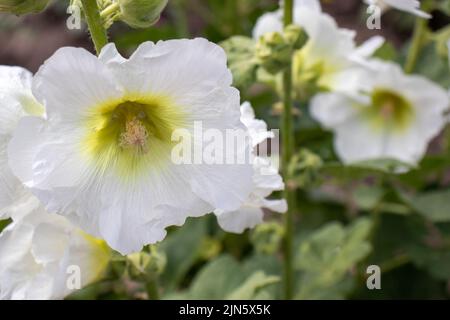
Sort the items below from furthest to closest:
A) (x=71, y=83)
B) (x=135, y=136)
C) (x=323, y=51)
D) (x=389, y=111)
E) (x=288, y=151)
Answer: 1. (x=389, y=111)
2. (x=323, y=51)
3. (x=288, y=151)
4. (x=135, y=136)
5. (x=71, y=83)

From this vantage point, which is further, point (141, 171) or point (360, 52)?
point (360, 52)

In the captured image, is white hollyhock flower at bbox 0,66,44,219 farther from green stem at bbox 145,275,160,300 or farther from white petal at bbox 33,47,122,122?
green stem at bbox 145,275,160,300

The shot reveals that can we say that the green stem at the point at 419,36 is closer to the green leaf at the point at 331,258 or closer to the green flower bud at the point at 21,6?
the green leaf at the point at 331,258

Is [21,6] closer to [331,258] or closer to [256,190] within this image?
[256,190]

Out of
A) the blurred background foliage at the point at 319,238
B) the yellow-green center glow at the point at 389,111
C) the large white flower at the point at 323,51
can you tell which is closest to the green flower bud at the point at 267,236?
the blurred background foliage at the point at 319,238

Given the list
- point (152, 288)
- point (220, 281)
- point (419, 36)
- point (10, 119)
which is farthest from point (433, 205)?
point (10, 119)

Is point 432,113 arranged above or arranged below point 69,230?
below

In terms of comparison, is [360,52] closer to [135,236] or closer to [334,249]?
[334,249]
